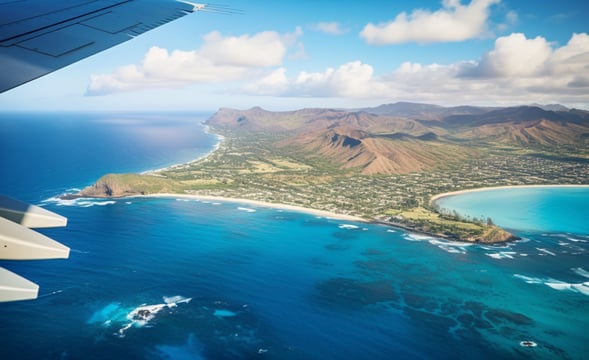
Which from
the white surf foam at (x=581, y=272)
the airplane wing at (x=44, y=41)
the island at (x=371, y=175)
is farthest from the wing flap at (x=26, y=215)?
the island at (x=371, y=175)

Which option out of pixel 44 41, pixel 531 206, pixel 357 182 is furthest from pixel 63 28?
pixel 357 182

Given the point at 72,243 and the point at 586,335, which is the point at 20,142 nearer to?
the point at 72,243

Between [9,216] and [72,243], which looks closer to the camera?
[9,216]

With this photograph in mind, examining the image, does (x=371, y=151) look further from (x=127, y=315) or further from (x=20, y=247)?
(x=20, y=247)

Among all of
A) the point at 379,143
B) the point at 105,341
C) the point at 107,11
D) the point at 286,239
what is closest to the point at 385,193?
the point at 286,239

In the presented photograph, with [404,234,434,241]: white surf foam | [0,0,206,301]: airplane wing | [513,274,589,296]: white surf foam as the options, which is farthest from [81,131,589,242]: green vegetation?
[0,0,206,301]: airplane wing

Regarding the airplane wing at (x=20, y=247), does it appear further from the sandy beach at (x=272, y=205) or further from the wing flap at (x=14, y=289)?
the sandy beach at (x=272, y=205)

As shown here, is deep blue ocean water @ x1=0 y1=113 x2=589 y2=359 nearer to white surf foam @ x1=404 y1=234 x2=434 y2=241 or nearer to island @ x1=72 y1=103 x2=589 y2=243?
white surf foam @ x1=404 y1=234 x2=434 y2=241
